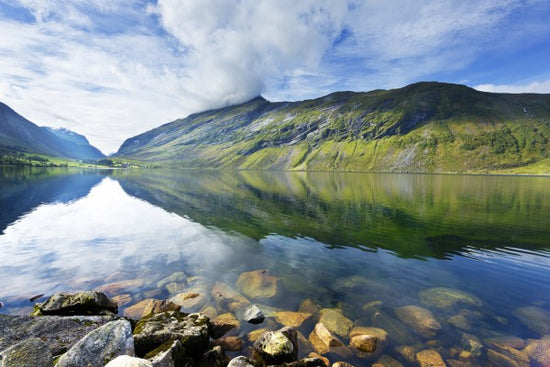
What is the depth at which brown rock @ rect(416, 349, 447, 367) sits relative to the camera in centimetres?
1475

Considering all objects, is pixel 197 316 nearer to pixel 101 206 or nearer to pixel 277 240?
pixel 277 240

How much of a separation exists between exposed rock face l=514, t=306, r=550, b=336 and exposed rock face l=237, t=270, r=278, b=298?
1865 cm

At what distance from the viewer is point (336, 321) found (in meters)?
18.5

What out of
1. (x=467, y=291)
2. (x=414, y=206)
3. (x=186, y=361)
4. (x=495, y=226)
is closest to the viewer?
(x=186, y=361)

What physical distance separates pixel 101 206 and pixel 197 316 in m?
64.9

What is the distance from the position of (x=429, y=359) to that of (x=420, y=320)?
A: 13.5 feet

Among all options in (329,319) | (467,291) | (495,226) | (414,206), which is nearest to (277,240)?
(329,319)

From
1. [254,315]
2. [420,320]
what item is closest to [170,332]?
[254,315]

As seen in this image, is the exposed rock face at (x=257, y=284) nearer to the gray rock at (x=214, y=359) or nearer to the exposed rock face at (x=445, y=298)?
the gray rock at (x=214, y=359)

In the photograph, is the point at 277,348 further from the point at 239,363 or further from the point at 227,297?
the point at 227,297

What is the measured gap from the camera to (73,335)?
13188mm

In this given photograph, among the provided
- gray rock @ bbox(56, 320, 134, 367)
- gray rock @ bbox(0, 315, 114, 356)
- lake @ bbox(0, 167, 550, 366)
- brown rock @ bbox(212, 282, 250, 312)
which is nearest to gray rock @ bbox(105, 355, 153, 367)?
gray rock @ bbox(56, 320, 134, 367)

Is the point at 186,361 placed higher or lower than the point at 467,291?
Result: higher

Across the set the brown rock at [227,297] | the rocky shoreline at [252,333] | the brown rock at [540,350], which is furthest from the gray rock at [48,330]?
the brown rock at [540,350]
